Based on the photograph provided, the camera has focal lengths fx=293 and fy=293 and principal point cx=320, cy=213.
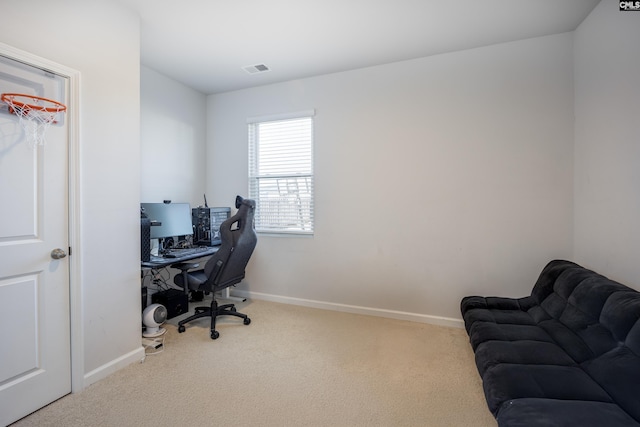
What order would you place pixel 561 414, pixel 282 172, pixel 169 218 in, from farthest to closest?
pixel 282 172 < pixel 169 218 < pixel 561 414

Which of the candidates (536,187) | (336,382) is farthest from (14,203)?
(536,187)

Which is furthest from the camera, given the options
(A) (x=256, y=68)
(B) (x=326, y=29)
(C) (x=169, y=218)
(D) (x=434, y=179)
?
(A) (x=256, y=68)

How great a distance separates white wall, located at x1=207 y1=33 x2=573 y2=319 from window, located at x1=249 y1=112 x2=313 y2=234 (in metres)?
0.15

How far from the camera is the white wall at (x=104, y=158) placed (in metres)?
1.88

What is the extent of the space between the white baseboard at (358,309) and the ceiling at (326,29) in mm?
2714

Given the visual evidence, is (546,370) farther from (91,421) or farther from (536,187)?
(91,421)

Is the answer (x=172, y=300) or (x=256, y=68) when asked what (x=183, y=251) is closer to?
(x=172, y=300)

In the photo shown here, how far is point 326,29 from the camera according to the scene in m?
2.56

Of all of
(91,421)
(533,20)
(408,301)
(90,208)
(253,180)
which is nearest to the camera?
(91,421)

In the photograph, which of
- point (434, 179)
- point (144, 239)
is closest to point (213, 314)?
point (144, 239)

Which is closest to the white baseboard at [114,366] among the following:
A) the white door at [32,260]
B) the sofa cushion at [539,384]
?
the white door at [32,260]

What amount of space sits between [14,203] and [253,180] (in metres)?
2.38

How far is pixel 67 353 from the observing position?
192 centimetres

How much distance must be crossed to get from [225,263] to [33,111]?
5.61ft
